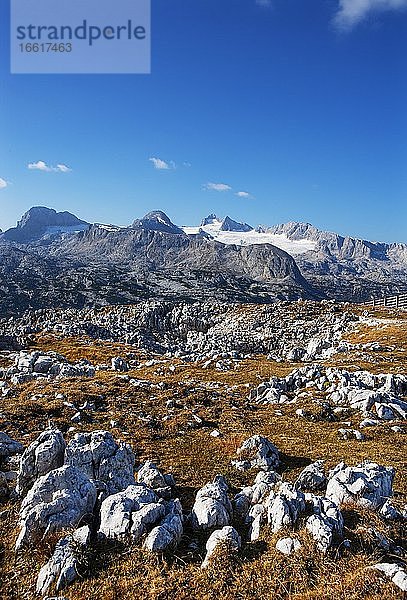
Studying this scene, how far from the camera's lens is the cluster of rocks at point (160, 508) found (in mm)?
13969

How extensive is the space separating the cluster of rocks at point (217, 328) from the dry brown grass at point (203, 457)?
1321 inches

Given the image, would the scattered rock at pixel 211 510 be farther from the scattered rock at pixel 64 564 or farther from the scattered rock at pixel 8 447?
the scattered rock at pixel 8 447

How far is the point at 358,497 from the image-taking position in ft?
55.8

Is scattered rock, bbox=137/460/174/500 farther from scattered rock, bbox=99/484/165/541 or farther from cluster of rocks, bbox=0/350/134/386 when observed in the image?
cluster of rocks, bbox=0/350/134/386

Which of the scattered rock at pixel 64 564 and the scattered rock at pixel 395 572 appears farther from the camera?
the scattered rock at pixel 64 564

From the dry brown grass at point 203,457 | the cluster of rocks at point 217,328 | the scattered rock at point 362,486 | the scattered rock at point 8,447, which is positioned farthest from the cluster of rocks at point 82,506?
the cluster of rocks at point 217,328

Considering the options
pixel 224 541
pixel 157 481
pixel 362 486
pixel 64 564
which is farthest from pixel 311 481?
pixel 64 564

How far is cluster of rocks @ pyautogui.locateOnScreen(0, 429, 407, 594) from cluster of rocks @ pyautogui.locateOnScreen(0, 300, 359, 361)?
5810cm

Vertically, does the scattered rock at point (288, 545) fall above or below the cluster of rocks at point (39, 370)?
above

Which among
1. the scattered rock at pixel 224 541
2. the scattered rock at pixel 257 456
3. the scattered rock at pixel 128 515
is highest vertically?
the scattered rock at pixel 128 515

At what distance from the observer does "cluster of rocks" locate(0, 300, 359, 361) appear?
328 feet

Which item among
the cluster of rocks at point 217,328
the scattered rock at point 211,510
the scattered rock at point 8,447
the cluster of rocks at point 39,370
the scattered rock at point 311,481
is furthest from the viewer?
the cluster of rocks at point 217,328

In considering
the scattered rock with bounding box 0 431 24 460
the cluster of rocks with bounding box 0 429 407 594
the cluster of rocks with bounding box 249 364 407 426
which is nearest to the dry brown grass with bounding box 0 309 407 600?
the cluster of rocks with bounding box 0 429 407 594

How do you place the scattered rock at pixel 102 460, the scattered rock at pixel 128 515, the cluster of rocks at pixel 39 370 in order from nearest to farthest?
the scattered rock at pixel 128 515 → the scattered rock at pixel 102 460 → the cluster of rocks at pixel 39 370
